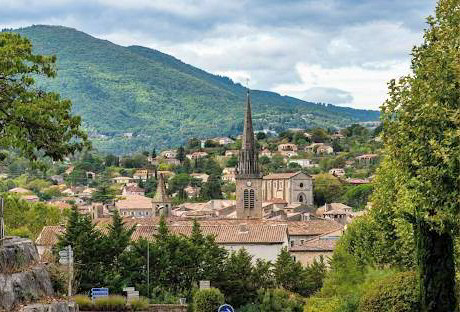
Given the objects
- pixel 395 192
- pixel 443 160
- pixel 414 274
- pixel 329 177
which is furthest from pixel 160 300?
pixel 329 177

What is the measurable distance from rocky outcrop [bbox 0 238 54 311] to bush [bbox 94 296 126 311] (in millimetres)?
13495

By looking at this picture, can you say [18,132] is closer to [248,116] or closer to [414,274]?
[414,274]

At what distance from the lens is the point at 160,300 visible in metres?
39.3

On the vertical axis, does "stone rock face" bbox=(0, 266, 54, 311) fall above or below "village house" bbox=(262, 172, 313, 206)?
above

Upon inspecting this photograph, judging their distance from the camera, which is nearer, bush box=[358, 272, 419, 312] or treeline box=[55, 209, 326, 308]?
bush box=[358, 272, 419, 312]

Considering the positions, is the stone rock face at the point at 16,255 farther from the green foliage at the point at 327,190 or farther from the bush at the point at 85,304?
the green foliage at the point at 327,190

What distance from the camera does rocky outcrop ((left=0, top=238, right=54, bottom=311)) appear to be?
14.7m

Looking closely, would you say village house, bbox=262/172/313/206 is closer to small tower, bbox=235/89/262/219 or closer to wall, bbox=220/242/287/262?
small tower, bbox=235/89/262/219

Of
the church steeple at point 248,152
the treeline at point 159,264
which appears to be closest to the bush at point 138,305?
the treeline at point 159,264

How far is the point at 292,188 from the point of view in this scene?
528 ft

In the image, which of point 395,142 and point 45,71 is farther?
point 395,142

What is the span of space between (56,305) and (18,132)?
9.56 ft

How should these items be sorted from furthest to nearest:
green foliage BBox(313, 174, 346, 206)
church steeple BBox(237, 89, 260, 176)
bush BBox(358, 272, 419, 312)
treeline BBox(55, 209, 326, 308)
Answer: green foliage BBox(313, 174, 346, 206) → church steeple BBox(237, 89, 260, 176) → treeline BBox(55, 209, 326, 308) → bush BBox(358, 272, 419, 312)

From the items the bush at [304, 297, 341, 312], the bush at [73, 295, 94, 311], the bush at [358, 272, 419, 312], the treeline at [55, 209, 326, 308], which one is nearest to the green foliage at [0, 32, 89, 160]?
the bush at [358, 272, 419, 312]
